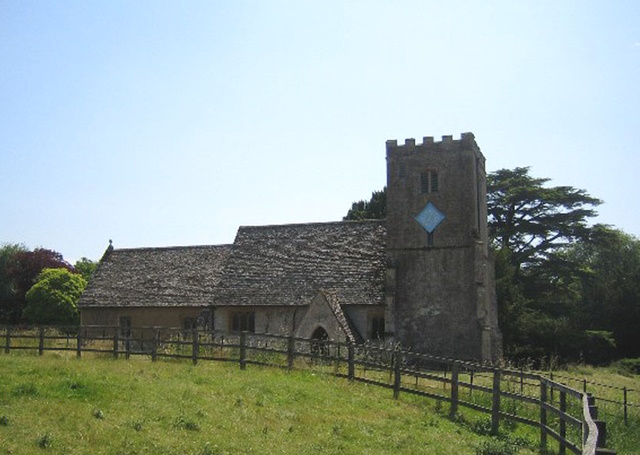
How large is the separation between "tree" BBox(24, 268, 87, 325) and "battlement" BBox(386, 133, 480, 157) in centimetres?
2705

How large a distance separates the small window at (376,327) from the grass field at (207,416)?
45.8ft

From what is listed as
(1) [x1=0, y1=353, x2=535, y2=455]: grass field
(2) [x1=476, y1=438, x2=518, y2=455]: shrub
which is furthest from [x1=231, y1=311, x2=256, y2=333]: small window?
(2) [x1=476, y1=438, x2=518, y2=455]: shrub

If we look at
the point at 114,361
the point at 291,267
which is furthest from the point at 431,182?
the point at 114,361

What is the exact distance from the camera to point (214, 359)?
71.6 ft

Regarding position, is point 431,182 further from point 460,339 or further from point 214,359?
point 214,359

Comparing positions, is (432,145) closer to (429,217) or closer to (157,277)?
(429,217)

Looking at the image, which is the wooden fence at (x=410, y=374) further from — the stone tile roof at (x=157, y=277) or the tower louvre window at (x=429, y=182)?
the stone tile roof at (x=157, y=277)

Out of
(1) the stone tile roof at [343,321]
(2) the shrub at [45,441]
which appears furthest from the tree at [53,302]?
(2) the shrub at [45,441]

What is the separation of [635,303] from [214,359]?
34541mm

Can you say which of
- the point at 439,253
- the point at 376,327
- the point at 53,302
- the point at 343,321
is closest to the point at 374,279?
the point at 376,327

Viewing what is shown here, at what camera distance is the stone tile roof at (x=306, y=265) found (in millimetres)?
33969

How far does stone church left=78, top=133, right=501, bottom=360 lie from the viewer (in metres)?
31.7

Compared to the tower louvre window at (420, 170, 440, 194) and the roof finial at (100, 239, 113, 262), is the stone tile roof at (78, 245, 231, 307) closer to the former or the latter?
the roof finial at (100, 239, 113, 262)

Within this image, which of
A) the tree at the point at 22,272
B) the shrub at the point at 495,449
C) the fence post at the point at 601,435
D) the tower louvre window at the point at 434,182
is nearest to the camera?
the fence post at the point at 601,435
